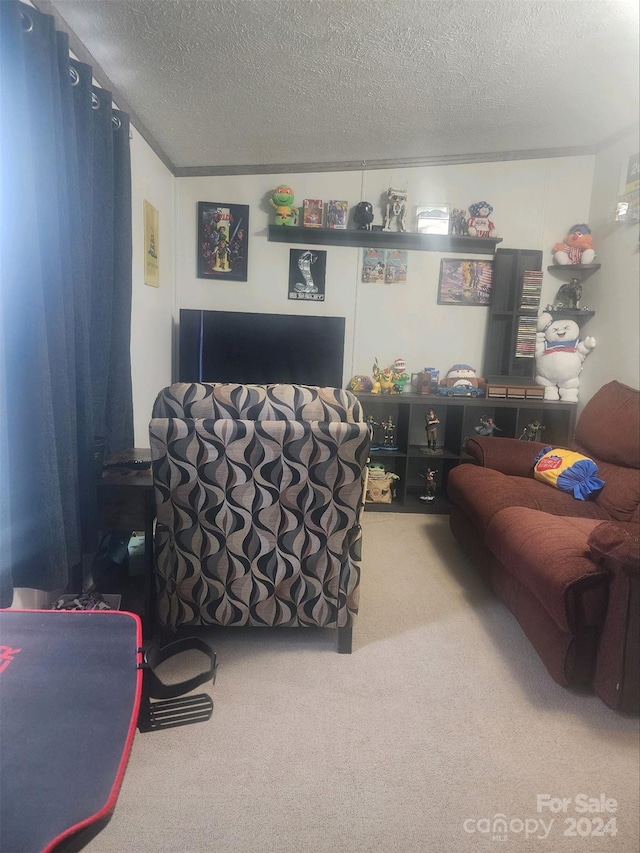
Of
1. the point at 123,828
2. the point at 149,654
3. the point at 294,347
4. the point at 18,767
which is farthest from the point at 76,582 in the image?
the point at 294,347

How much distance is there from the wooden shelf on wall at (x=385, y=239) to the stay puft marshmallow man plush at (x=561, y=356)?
664mm

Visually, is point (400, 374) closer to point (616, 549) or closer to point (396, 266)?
point (396, 266)

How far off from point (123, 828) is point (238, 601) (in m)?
0.68

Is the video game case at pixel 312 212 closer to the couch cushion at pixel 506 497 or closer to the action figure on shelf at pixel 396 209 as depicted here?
the action figure on shelf at pixel 396 209

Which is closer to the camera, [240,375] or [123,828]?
[123,828]

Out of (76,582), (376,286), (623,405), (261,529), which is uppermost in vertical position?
(376,286)

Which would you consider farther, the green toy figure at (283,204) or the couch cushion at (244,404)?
the green toy figure at (283,204)

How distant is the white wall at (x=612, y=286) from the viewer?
116 inches

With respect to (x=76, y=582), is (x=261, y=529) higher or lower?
higher

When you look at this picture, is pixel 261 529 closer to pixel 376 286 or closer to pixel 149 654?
pixel 149 654

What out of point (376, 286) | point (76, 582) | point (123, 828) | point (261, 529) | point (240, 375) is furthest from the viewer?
point (376, 286)

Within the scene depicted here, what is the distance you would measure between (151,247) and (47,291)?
151 cm

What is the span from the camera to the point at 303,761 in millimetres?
1358

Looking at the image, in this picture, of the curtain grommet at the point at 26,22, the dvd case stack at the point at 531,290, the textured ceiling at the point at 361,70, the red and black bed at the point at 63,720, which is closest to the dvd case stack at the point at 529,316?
the dvd case stack at the point at 531,290
